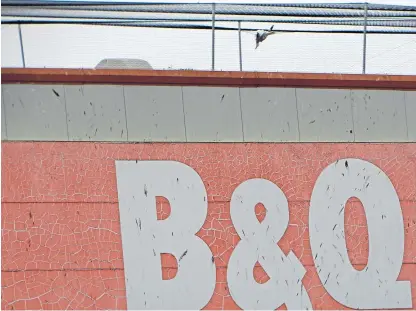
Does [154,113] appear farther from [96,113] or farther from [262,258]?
[262,258]

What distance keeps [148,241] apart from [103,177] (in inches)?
24.9

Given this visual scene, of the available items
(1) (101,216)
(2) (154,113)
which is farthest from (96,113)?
(1) (101,216)

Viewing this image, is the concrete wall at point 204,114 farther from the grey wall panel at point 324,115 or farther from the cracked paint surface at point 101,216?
the cracked paint surface at point 101,216

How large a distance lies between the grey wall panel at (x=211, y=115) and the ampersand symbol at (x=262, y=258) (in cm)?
46

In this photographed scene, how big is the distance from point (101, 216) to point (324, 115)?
2.13 meters

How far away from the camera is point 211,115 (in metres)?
9.86

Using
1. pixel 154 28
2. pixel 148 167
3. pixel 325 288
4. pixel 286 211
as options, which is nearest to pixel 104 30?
pixel 154 28

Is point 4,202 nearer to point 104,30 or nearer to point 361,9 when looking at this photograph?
point 104,30

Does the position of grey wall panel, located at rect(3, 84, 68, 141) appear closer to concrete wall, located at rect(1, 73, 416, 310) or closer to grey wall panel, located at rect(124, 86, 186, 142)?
concrete wall, located at rect(1, 73, 416, 310)

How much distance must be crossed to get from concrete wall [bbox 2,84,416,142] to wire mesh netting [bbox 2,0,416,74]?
409 millimetres

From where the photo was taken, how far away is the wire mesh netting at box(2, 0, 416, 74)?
34.1 feet

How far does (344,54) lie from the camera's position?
429 inches

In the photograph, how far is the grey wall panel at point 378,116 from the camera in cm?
1019

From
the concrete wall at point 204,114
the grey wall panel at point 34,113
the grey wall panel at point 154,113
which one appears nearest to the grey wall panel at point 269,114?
the concrete wall at point 204,114
